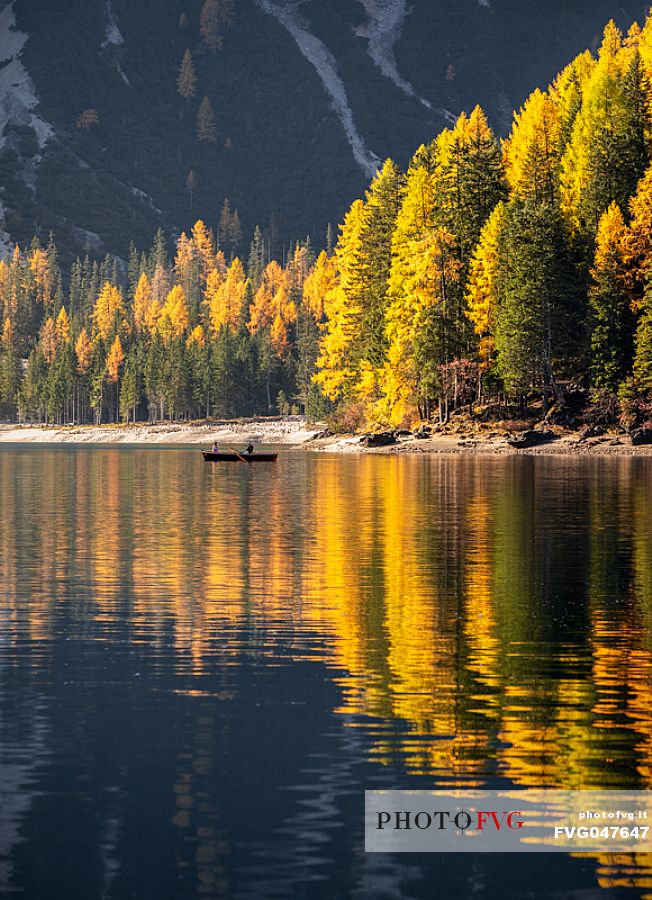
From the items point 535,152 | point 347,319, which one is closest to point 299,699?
point 535,152

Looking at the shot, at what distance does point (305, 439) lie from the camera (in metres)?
134

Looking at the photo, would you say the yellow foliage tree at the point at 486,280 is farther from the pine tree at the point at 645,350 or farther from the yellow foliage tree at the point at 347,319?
the yellow foliage tree at the point at 347,319

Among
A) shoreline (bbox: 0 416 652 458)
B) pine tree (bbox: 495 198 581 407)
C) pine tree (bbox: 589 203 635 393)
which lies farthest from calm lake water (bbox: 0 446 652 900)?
pine tree (bbox: 495 198 581 407)

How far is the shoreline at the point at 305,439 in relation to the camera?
3223 inches

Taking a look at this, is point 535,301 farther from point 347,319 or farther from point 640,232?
point 347,319

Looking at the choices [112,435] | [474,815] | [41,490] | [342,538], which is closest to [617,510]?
[342,538]

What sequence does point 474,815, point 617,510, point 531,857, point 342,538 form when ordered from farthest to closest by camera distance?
point 617,510, point 342,538, point 474,815, point 531,857

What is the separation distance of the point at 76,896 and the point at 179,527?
27542 millimetres

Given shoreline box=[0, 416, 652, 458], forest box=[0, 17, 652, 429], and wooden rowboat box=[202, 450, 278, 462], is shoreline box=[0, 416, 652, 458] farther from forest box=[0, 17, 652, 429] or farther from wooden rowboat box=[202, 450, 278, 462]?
wooden rowboat box=[202, 450, 278, 462]

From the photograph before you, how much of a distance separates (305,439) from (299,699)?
119 meters

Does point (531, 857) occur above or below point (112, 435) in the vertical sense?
below

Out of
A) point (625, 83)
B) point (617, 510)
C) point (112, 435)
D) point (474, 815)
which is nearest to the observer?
point (474, 815)

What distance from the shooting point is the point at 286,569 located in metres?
27.4

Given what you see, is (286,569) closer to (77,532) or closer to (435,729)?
(77,532)
